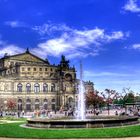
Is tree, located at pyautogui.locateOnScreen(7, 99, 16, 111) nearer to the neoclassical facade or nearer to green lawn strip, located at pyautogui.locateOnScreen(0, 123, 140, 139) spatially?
the neoclassical facade

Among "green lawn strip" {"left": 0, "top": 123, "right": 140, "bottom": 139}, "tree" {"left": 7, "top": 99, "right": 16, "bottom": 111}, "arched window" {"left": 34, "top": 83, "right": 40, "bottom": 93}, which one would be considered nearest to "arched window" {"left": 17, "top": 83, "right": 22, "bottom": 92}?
"tree" {"left": 7, "top": 99, "right": 16, "bottom": 111}

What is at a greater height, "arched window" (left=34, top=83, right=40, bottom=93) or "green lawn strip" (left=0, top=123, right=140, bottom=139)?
"arched window" (left=34, top=83, right=40, bottom=93)

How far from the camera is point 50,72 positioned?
145 meters

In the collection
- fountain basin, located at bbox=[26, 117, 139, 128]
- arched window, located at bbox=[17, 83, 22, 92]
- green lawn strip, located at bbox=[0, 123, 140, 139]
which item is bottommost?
green lawn strip, located at bbox=[0, 123, 140, 139]

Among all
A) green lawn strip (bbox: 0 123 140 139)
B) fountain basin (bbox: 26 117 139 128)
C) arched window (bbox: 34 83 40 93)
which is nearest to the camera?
green lawn strip (bbox: 0 123 140 139)

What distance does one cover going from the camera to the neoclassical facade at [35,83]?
128 m

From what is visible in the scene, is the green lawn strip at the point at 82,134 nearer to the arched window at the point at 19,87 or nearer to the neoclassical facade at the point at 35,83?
the neoclassical facade at the point at 35,83

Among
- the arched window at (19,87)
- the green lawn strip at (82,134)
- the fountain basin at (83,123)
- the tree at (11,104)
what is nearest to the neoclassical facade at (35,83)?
the arched window at (19,87)

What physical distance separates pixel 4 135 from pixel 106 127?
8.89m

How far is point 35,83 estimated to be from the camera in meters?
132

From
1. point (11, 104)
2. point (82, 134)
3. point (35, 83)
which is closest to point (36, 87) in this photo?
point (35, 83)

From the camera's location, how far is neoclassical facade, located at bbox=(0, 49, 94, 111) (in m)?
128

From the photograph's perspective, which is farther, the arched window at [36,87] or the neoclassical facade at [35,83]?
the arched window at [36,87]

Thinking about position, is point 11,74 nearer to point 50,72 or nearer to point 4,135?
point 50,72
